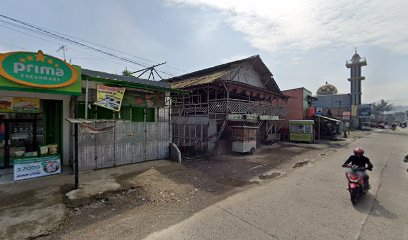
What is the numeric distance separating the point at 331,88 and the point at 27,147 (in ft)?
235

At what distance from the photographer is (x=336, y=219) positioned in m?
4.68

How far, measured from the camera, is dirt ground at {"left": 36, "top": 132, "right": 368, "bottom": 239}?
448 centimetres

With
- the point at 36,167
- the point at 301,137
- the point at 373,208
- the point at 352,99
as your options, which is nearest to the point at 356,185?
the point at 373,208

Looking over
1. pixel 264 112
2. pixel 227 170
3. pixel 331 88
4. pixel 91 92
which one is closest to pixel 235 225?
pixel 227 170

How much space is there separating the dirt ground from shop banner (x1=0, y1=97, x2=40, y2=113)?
198 inches

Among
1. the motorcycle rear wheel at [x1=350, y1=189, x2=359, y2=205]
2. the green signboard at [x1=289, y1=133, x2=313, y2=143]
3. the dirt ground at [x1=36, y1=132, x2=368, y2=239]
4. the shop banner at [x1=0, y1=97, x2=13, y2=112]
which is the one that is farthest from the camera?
the green signboard at [x1=289, y1=133, x2=313, y2=143]

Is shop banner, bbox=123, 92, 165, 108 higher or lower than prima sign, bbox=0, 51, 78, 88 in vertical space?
lower

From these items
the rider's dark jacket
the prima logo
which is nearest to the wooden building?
the prima logo

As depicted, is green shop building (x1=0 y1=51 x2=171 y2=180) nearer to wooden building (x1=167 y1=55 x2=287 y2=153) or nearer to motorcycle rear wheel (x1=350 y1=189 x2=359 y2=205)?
wooden building (x1=167 y1=55 x2=287 y2=153)

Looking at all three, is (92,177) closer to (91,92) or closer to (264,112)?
(91,92)

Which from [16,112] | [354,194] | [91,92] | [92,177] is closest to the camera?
[354,194]

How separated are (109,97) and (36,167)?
12.6 ft

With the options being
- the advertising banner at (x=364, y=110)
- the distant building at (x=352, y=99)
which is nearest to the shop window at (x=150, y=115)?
the distant building at (x=352, y=99)

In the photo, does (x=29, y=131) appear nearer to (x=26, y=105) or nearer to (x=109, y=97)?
(x=26, y=105)
